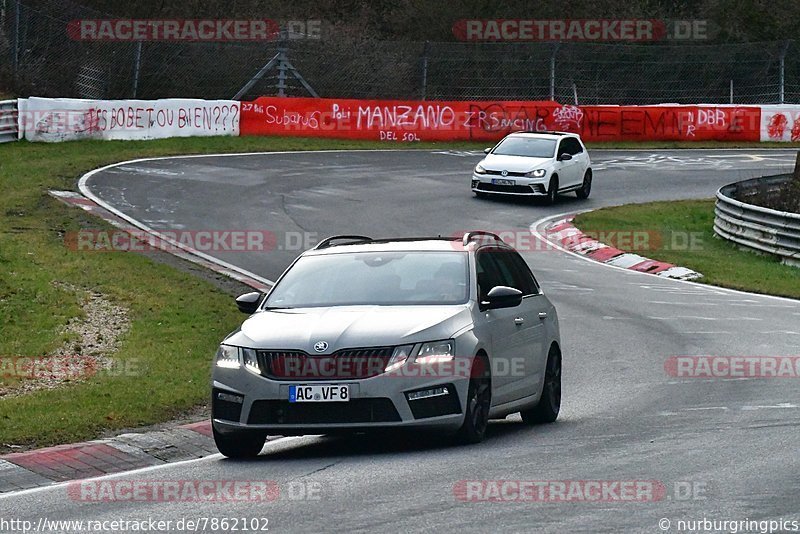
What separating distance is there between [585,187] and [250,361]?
81.0 ft

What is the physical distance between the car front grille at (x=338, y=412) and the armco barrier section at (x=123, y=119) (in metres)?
28.3

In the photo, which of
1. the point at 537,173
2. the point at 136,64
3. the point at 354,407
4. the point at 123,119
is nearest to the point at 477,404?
the point at 354,407

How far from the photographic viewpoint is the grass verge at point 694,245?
926 inches

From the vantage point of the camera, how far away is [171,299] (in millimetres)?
18328

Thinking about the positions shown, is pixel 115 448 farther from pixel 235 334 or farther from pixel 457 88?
pixel 457 88

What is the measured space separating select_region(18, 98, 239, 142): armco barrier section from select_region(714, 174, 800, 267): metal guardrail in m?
16.3

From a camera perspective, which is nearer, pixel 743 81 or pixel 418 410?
pixel 418 410

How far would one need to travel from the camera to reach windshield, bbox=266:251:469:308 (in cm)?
1071

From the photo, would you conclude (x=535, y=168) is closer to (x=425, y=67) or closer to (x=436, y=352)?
(x=425, y=67)

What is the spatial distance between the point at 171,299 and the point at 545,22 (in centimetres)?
4684

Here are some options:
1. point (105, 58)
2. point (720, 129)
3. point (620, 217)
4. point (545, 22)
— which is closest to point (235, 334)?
point (620, 217)

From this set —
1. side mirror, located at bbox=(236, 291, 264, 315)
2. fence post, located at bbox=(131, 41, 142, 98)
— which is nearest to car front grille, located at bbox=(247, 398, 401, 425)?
side mirror, located at bbox=(236, 291, 264, 315)

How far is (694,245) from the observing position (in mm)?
27734

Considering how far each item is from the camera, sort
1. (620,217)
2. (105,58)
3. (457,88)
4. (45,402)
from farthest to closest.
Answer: (457,88)
(105,58)
(620,217)
(45,402)
